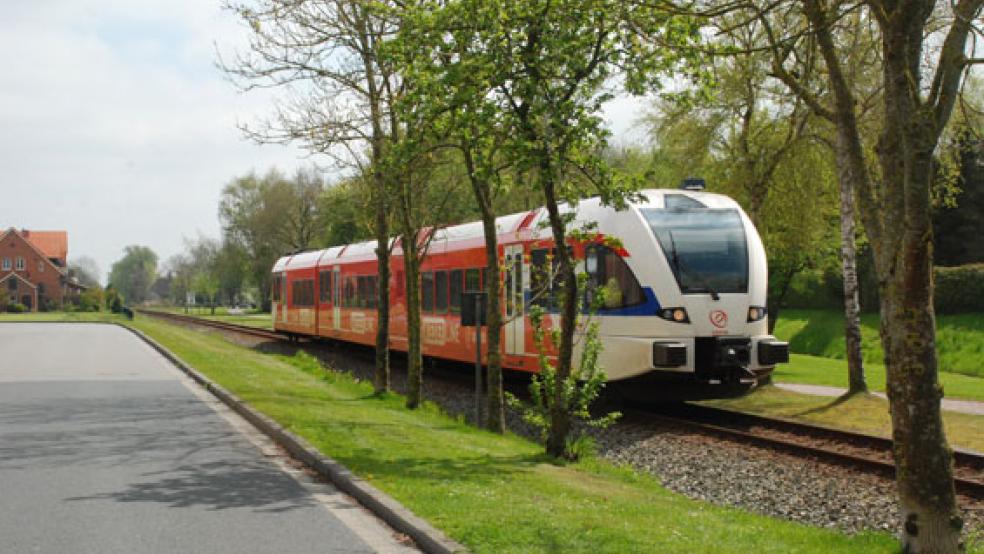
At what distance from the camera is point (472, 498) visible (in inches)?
318

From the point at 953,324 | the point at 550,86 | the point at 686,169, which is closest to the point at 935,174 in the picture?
the point at 686,169

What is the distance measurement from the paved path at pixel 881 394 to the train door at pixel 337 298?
14255 mm

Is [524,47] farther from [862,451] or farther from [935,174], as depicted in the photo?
[935,174]

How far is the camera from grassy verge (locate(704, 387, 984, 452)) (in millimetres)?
14094

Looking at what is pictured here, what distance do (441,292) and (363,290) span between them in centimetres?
629

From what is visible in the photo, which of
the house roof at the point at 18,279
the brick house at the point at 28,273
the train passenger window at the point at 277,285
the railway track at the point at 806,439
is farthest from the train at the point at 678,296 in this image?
the brick house at the point at 28,273

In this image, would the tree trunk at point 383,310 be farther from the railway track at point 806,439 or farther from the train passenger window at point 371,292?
the train passenger window at point 371,292

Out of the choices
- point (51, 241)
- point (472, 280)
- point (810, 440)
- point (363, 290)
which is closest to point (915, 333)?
point (810, 440)

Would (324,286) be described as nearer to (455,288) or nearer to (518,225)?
(455,288)

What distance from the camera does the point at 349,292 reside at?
2975 cm

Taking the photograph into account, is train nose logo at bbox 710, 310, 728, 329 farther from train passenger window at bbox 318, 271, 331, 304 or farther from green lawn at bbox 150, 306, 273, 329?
green lawn at bbox 150, 306, 273, 329

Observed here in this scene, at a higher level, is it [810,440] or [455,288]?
[455,288]

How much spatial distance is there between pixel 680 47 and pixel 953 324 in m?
25.1

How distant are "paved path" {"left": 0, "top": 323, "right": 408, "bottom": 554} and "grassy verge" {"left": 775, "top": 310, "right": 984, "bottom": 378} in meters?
18.9
